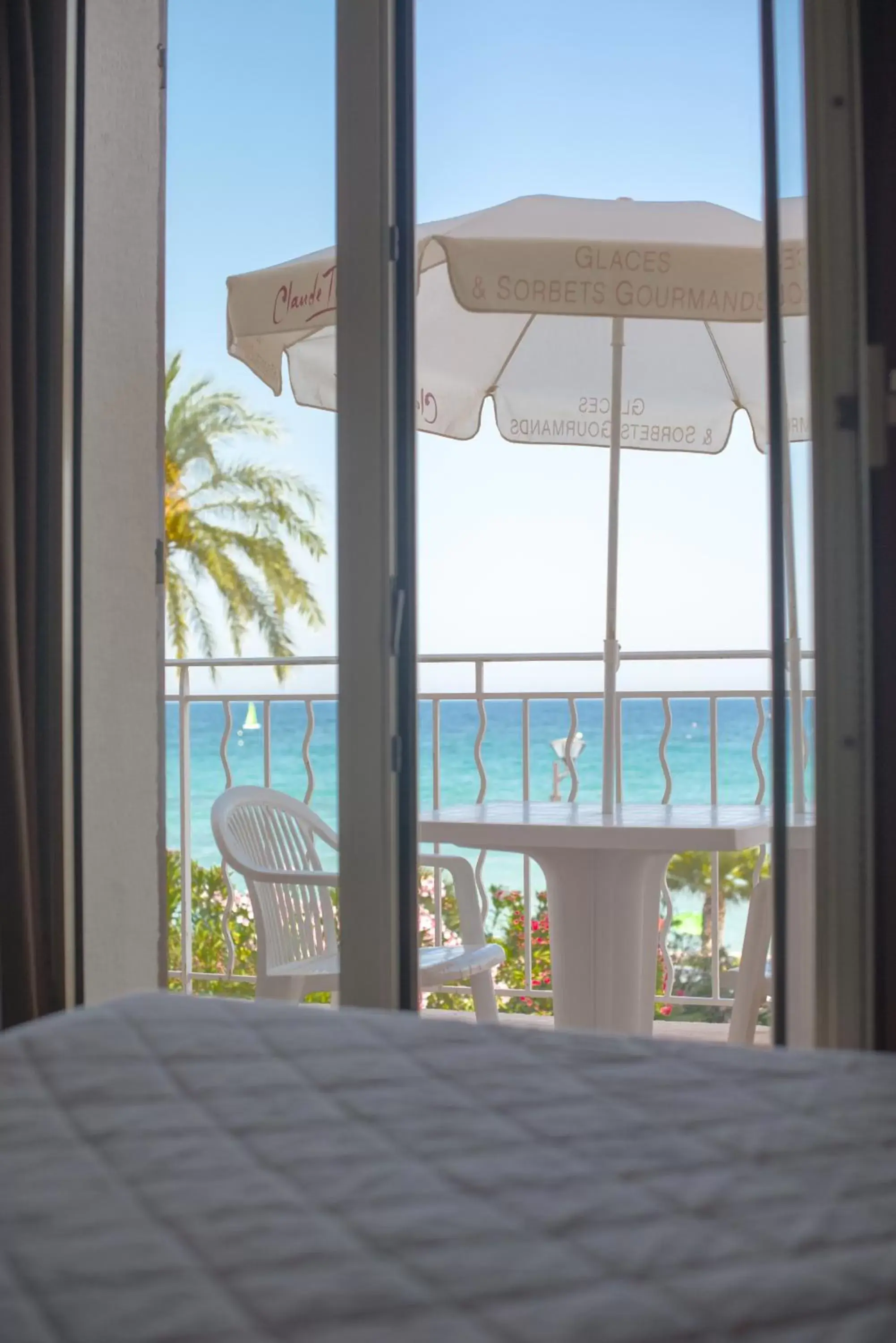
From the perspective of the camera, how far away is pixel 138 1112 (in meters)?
1.06

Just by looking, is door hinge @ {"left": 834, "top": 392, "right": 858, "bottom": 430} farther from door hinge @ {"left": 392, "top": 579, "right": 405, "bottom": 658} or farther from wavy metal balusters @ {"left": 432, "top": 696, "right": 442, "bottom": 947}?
wavy metal balusters @ {"left": 432, "top": 696, "right": 442, "bottom": 947}

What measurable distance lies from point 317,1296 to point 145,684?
2267 millimetres

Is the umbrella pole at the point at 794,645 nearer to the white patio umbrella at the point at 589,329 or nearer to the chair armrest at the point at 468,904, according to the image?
the white patio umbrella at the point at 589,329

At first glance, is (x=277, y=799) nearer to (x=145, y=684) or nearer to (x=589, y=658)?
(x=145, y=684)

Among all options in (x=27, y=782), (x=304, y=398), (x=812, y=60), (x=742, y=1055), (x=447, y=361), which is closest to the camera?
(x=742, y=1055)

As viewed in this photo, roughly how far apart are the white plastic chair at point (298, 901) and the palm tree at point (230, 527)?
6.75 meters

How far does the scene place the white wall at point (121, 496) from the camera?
2.72 meters

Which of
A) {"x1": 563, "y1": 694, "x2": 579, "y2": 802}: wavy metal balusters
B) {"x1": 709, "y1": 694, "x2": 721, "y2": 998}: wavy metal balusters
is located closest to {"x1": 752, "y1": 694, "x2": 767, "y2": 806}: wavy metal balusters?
{"x1": 709, "y1": 694, "x2": 721, "y2": 998}: wavy metal balusters

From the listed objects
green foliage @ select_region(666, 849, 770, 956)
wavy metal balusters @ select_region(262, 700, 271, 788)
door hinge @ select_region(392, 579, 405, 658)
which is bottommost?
green foliage @ select_region(666, 849, 770, 956)

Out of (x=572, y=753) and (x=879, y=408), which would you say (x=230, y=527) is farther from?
(x=879, y=408)

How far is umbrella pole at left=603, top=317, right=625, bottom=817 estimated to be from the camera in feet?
12.5

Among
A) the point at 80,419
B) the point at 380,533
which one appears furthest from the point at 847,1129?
the point at 80,419

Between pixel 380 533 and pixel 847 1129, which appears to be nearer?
pixel 847 1129

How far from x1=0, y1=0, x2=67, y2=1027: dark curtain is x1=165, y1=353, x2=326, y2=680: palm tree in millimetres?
7394
